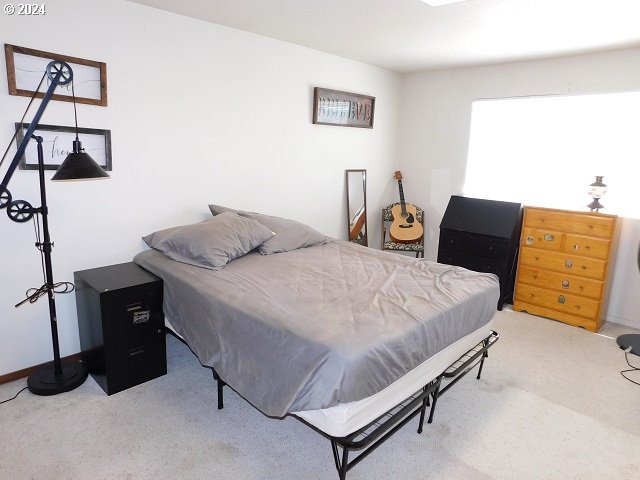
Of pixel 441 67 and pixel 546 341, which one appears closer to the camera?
pixel 546 341

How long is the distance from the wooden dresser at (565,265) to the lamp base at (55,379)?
365 cm

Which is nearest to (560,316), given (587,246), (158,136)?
(587,246)

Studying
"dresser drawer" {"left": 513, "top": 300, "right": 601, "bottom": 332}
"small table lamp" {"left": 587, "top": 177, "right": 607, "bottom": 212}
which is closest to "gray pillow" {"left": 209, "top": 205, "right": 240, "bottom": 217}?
"dresser drawer" {"left": 513, "top": 300, "right": 601, "bottom": 332}

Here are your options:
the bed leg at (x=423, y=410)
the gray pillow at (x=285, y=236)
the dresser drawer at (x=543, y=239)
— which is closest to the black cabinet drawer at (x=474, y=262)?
the dresser drawer at (x=543, y=239)

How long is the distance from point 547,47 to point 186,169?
10.1 ft

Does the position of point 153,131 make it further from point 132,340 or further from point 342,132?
point 342,132

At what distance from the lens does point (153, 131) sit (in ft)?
9.70

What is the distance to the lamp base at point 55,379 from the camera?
7.94 feet

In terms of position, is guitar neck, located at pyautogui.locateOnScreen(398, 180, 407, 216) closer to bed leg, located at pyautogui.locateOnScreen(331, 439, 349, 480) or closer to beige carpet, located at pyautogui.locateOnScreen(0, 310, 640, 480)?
beige carpet, located at pyautogui.locateOnScreen(0, 310, 640, 480)

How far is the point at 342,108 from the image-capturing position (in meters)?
4.28

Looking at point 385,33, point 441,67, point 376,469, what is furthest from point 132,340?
point 441,67

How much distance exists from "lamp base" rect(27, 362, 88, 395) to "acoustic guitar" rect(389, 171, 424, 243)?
3.24 meters

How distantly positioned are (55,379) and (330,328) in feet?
5.89

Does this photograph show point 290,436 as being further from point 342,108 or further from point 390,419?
point 342,108
